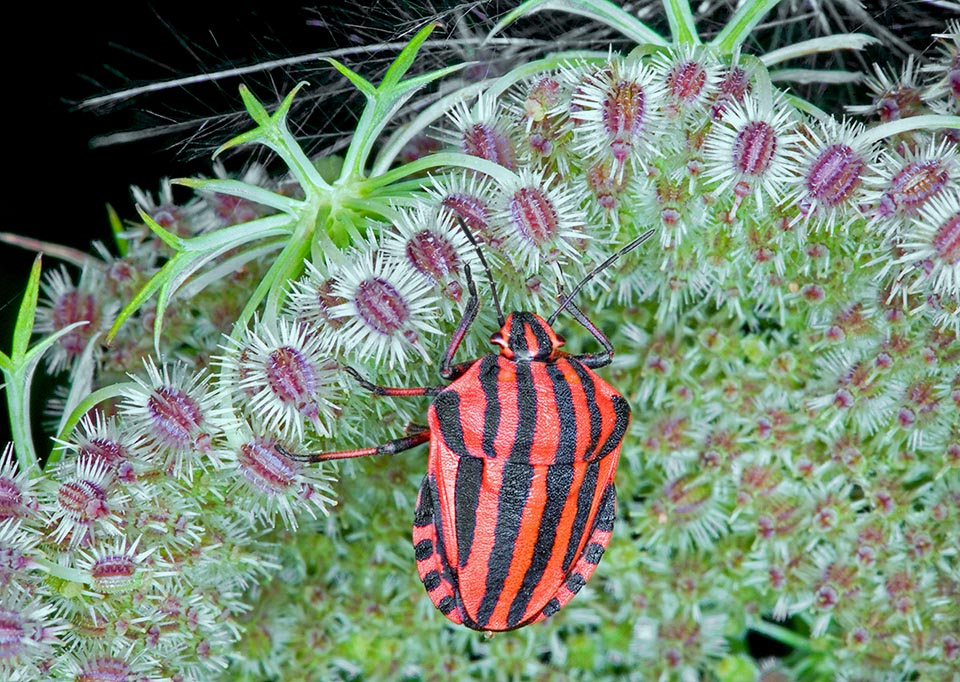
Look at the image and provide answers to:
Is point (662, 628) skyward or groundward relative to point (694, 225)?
groundward

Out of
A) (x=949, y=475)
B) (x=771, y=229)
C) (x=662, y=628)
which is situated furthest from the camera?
(x=662, y=628)

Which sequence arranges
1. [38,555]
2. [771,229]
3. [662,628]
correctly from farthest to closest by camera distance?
[662,628] → [771,229] → [38,555]

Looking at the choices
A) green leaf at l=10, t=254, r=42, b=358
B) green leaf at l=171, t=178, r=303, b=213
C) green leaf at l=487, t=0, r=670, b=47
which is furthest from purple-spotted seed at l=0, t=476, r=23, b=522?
green leaf at l=487, t=0, r=670, b=47

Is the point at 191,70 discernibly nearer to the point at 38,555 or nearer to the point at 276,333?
the point at 276,333

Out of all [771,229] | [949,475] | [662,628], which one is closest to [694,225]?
[771,229]

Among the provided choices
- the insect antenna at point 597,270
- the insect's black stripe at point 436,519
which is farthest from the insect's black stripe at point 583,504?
the insect antenna at point 597,270

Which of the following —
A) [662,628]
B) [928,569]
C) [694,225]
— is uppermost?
[694,225]
